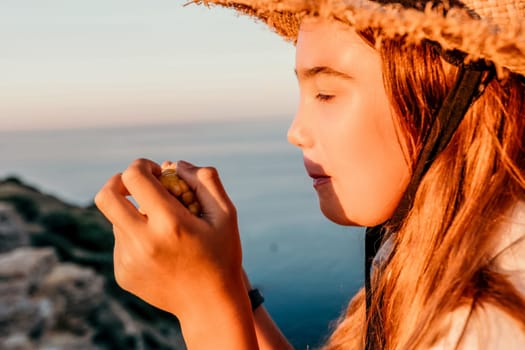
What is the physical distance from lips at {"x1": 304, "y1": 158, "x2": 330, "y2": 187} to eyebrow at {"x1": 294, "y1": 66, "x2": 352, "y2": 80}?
223mm

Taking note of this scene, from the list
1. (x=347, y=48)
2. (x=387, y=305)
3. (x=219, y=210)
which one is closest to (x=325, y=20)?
(x=347, y=48)

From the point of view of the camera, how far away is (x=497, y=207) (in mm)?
1796

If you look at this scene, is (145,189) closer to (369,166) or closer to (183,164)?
(183,164)

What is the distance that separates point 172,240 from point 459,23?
30.9 inches

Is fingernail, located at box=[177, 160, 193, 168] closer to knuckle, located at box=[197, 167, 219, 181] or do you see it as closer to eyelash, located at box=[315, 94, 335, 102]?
knuckle, located at box=[197, 167, 219, 181]

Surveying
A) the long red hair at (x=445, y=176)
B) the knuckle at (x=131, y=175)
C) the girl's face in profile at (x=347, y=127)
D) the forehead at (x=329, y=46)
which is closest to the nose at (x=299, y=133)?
the girl's face in profile at (x=347, y=127)

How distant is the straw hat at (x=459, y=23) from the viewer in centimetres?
162

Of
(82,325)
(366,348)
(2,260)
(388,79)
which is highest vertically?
(388,79)

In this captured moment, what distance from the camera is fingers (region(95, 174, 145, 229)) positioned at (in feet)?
5.65

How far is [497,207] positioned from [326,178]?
46 cm

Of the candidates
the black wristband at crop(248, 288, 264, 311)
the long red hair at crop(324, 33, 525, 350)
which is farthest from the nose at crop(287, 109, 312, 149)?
the black wristband at crop(248, 288, 264, 311)

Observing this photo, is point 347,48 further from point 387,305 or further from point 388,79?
point 387,305

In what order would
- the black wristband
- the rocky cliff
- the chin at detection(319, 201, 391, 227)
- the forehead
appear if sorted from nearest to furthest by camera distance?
the forehead → the chin at detection(319, 201, 391, 227) → the black wristband → the rocky cliff

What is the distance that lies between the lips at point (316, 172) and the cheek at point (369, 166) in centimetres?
4
